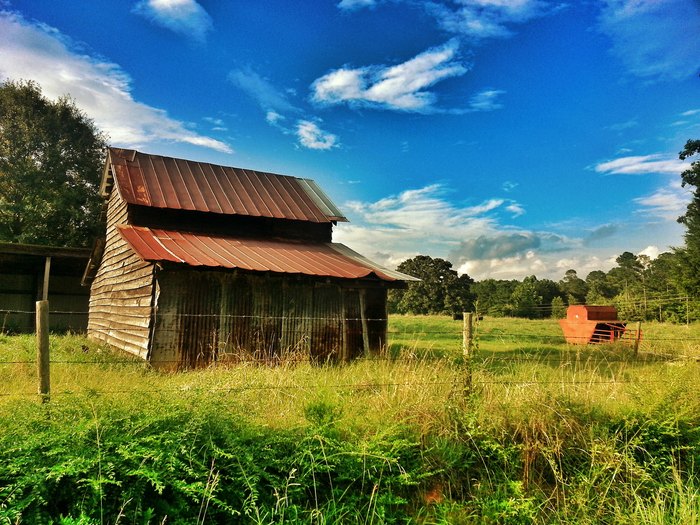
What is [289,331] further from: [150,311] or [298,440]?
[298,440]

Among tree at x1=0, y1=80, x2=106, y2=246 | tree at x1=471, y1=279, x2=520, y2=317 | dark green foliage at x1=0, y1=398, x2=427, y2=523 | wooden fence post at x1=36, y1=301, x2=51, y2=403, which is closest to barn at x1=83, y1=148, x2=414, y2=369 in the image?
wooden fence post at x1=36, y1=301, x2=51, y2=403

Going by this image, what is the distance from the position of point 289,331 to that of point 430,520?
8.38 metres

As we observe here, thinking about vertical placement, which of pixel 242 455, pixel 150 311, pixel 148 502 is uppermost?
pixel 150 311

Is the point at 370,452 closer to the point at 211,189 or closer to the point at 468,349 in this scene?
the point at 468,349

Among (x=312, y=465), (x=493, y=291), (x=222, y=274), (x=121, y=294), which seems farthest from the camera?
(x=493, y=291)

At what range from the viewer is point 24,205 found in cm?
2772

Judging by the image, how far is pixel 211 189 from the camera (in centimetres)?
1673

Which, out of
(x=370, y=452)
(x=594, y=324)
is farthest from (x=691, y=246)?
(x=370, y=452)

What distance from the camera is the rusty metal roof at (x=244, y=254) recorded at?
11308mm

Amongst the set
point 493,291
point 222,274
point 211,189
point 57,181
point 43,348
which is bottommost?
point 43,348

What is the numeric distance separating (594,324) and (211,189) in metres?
15.6

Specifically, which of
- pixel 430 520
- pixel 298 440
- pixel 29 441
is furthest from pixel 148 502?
pixel 430 520

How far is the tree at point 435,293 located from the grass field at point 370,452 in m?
47.8

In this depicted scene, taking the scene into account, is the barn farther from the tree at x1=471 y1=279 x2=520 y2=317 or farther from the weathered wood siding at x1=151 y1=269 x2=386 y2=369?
the tree at x1=471 y1=279 x2=520 y2=317
